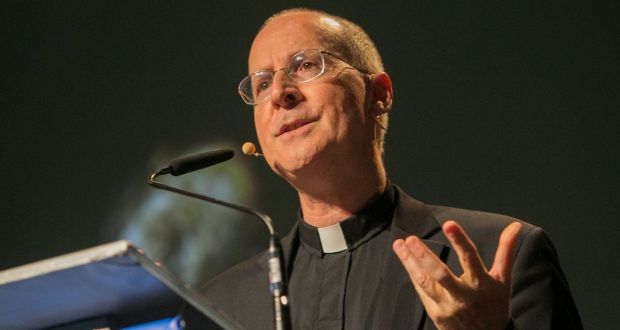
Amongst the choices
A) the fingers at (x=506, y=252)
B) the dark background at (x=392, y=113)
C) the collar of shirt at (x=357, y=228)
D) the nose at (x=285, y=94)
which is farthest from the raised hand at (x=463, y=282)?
the dark background at (x=392, y=113)

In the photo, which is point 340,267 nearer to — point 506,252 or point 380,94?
point 380,94

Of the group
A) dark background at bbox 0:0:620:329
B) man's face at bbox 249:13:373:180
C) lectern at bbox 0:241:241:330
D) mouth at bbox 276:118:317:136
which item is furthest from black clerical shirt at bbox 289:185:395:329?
lectern at bbox 0:241:241:330

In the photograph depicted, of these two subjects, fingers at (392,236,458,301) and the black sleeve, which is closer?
fingers at (392,236,458,301)

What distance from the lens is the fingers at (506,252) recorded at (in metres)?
1.44

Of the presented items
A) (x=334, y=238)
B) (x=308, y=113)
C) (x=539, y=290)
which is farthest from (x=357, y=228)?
(x=539, y=290)

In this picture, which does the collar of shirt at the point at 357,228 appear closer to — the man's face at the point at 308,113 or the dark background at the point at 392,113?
the man's face at the point at 308,113

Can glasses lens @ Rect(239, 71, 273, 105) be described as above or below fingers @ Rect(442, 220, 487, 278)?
above

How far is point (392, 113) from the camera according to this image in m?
3.21

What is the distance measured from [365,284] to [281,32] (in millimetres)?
912

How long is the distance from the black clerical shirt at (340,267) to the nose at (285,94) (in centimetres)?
43

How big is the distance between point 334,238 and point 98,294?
1.37 m

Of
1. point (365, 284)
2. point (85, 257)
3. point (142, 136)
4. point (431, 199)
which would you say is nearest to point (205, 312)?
point (85, 257)

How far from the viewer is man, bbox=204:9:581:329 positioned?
2096 millimetres

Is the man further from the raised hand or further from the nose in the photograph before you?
the raised hand
